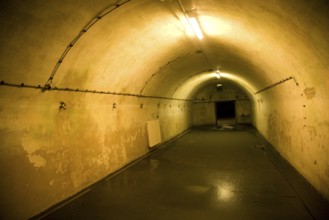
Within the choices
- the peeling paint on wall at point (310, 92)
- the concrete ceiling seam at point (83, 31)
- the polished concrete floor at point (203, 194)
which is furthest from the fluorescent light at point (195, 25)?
the polished concrete floor at point (203, 194)

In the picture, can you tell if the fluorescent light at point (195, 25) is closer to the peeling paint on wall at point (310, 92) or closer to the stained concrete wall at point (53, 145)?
the peeling paint on wall at point (310, 92)

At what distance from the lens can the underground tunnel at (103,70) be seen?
11.8 ft

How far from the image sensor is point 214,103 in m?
22.1

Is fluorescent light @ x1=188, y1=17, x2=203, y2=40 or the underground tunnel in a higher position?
fluorescent light @ x1=188, y1=17, x2=203, y2=40

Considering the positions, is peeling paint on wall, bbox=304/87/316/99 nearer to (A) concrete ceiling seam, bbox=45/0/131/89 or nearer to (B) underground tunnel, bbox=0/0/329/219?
(B) underground tunnel, bbox=0/0/329/219

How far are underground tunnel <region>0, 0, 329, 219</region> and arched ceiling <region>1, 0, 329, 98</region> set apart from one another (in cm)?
2

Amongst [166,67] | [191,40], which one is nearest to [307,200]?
[191,40]

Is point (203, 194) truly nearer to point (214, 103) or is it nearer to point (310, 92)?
→ point (310, 92)

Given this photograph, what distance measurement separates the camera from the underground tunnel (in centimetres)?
360

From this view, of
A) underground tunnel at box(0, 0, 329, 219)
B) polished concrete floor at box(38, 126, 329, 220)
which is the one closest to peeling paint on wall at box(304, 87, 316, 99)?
underground tunnel at box(0, 0, 329, 219)

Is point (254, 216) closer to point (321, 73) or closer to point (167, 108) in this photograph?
point (321, 73)

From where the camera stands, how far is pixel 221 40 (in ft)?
21.7

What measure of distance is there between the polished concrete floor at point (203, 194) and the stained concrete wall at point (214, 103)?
13.1m

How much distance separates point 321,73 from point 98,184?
18.0ft
